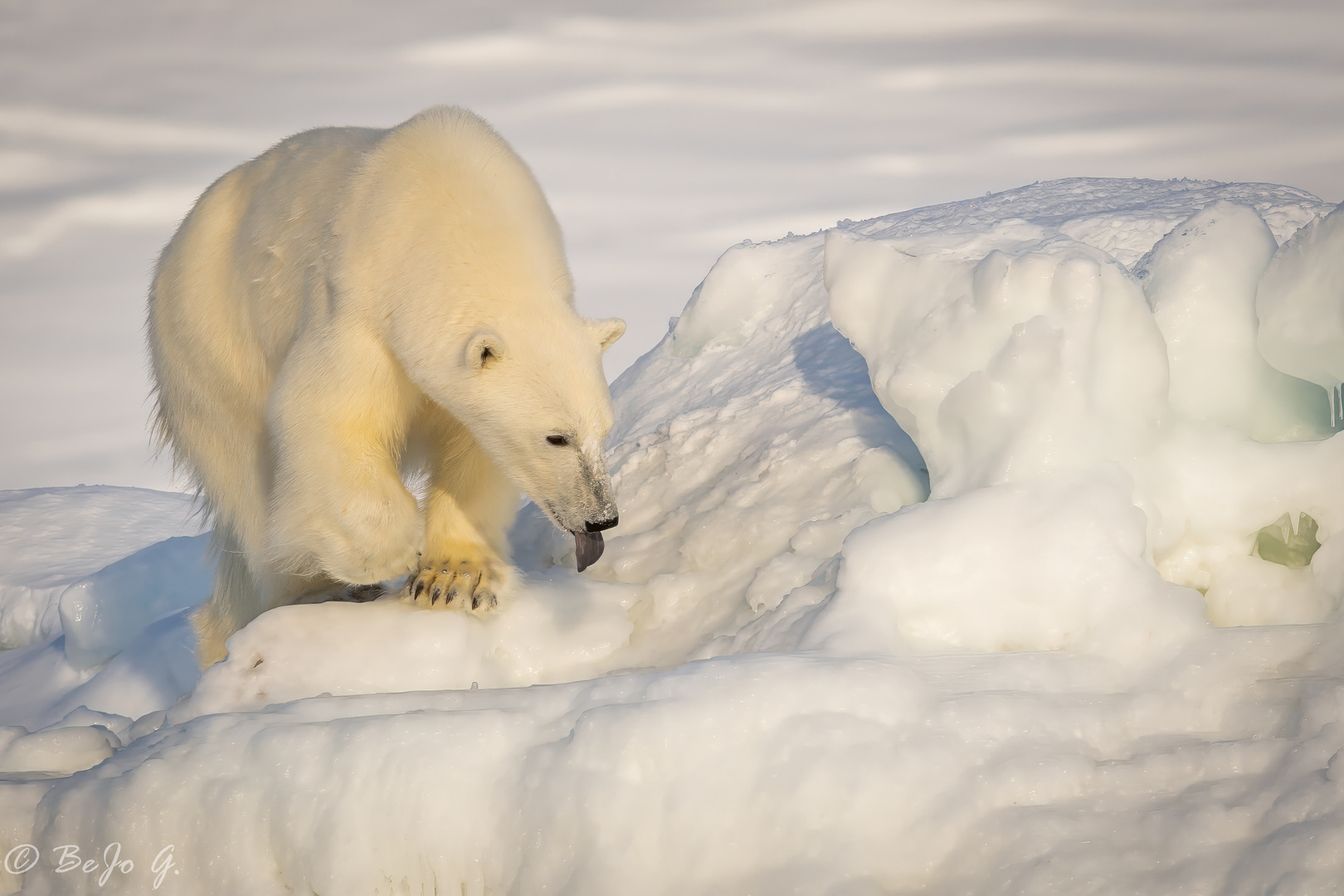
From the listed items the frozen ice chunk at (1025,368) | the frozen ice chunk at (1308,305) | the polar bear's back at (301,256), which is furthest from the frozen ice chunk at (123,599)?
the frozen ice chunk at (1308,305)

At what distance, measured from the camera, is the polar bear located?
3154mm

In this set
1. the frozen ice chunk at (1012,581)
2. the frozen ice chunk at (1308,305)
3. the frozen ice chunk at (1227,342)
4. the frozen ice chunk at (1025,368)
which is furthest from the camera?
the frozen ice chunk at (1227,342)

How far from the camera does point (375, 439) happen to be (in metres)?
3.36

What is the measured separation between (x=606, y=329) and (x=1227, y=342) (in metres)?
2.05

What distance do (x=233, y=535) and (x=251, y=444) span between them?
0.46 metres

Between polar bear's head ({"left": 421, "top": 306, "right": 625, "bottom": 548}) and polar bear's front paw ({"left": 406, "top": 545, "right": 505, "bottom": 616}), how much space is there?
0.52m

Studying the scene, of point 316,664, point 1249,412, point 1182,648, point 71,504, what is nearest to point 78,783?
point 316,664

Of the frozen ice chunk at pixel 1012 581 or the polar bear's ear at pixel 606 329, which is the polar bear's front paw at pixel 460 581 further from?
the frozen ice chunk at pixel 1012 581

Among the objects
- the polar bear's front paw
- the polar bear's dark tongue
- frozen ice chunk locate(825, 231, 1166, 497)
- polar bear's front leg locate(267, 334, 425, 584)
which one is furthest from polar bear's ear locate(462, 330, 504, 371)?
frozen ice chunk locate(825, 231, 1166, 497)

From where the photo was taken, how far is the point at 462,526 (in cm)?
373

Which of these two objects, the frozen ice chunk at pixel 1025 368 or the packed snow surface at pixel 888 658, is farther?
the frozen ice chunk at pixel 1025 368

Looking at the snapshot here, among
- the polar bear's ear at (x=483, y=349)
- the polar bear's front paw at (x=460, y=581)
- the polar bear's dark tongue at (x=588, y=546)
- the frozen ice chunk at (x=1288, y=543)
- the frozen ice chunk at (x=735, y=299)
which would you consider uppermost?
the polar bear's ear at (x=483, y=349)

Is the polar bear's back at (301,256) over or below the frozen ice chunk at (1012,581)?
over

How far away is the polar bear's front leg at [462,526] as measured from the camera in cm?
355
